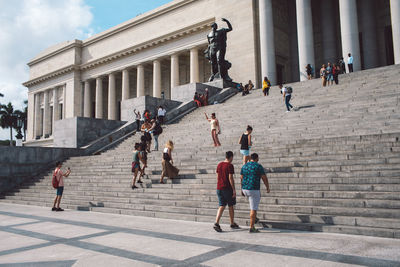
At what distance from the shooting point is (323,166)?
8398mm

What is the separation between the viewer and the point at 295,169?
8656 mm

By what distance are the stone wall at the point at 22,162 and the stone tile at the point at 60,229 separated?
28.2 feet

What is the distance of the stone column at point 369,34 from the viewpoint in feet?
96.1

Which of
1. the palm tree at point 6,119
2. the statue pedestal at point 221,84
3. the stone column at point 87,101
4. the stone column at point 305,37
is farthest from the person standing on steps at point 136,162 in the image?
the palm tree at point 6,119

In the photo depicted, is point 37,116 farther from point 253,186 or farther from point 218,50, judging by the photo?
point 253,186

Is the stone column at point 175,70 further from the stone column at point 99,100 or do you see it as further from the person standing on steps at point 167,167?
the person standing on steps at point 167,167

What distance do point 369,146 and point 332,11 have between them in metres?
28.1

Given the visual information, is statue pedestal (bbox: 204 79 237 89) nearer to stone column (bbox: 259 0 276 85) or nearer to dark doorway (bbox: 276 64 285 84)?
stone column (bbox: 259 0 276 85)

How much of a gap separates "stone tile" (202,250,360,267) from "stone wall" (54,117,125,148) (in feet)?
51.6

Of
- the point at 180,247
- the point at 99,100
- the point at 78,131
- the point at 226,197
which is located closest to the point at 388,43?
the point at 78,131

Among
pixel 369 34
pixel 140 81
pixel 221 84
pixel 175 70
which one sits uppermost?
pixel 369 34

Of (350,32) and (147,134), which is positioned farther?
(350,32)

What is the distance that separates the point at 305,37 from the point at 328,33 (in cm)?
698

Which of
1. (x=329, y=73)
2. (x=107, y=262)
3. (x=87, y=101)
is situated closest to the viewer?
(x=107, y=262)
